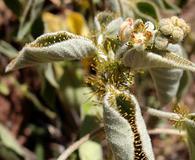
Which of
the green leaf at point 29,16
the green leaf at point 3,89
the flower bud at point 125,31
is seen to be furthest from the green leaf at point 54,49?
the green leaf at point 3,89

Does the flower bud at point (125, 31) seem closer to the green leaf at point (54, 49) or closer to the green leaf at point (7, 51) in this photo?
the green leaf at point (54, 49)

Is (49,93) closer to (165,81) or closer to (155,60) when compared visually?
(165,81)

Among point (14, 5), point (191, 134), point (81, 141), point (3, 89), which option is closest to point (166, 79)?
point (191, 134)

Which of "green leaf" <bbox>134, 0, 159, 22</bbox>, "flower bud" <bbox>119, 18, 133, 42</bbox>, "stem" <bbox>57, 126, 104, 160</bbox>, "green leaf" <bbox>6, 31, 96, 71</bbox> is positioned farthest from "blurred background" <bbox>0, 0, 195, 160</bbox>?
"flower bud" <bbox>119, 18, 133, 42</bbox>

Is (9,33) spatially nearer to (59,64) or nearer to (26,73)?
(26,73)

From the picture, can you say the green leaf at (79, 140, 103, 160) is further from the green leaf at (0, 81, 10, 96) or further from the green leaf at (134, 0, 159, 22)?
the green leaf at (0, 81, 10, 96)

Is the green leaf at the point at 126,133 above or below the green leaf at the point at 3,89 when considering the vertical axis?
above
